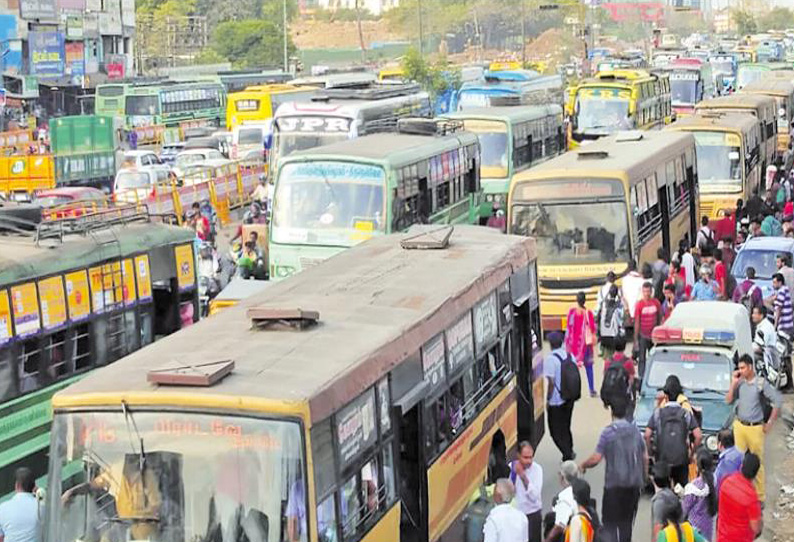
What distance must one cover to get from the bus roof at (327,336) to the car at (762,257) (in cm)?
756

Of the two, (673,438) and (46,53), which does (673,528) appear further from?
(46,53)

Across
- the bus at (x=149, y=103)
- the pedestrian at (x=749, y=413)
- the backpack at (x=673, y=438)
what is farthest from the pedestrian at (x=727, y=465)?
the bus at (x=149, y=103)

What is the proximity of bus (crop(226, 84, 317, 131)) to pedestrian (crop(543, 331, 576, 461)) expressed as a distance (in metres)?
34.7

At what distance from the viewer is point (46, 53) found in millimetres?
69625

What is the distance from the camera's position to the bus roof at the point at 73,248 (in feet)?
41.3

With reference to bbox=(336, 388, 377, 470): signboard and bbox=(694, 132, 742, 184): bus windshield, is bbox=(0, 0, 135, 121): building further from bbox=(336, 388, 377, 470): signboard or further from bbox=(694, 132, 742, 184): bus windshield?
bbox=(336, 388, 377, 470): signboard

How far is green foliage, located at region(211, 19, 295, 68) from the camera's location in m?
106

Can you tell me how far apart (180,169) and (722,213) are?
18.2m

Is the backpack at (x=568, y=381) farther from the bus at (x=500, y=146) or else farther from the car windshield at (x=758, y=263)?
the bus at (x=500, y=146)

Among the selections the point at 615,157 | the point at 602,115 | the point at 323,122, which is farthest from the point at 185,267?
the point at 602,115

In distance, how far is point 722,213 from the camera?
27750mm

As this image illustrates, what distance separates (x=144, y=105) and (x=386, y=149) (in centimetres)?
3872

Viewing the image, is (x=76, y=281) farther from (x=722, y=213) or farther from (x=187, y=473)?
(x=722, y=213)

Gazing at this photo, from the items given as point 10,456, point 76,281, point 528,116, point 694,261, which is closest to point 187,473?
point 10,456
